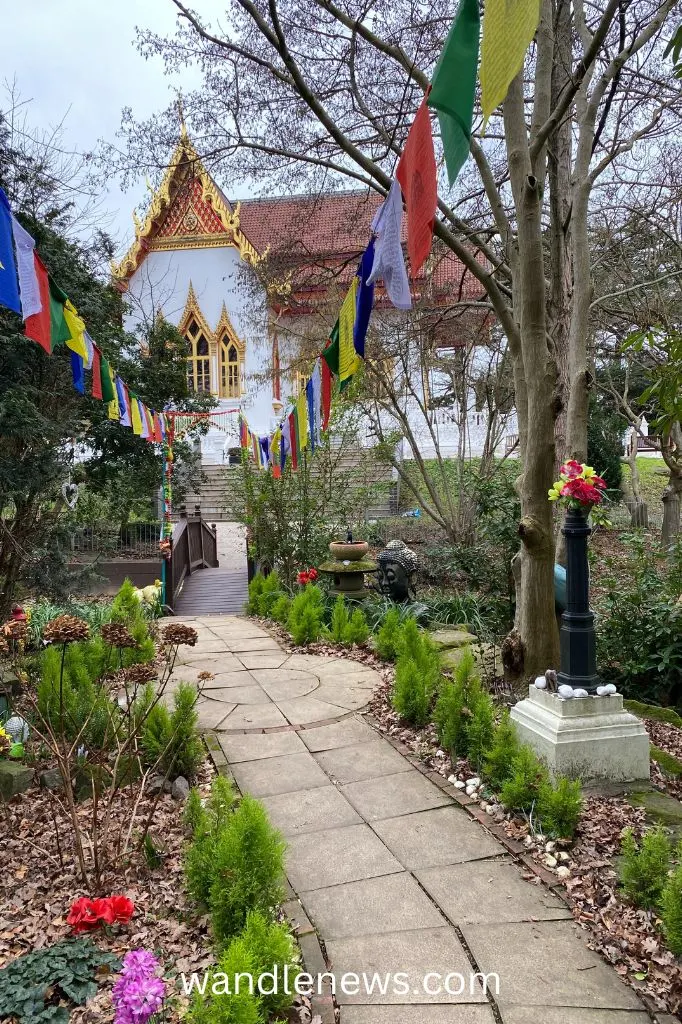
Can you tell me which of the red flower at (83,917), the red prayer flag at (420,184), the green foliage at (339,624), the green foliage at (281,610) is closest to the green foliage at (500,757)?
A: the red flower at (83,917)

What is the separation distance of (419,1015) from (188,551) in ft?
37.1

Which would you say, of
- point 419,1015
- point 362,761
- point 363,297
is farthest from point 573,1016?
point 363,297

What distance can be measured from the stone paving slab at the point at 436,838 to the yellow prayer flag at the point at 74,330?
168 inches

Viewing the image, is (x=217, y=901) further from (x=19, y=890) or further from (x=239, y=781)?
(x=239, y=781)

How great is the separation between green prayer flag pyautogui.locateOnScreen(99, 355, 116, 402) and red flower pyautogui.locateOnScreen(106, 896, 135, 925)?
5441 millimetres

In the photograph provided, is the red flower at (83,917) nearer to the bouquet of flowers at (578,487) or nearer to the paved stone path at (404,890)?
the paved stone path at (404,890)

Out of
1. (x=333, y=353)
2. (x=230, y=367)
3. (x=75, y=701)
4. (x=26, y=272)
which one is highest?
(x=230, y=367)

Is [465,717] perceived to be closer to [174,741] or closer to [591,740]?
[591,740]

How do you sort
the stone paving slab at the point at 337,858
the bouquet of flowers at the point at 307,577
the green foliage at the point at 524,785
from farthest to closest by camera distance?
the bouquet of flowers at the point at 307,577 < the green foliage at the point at 524,785 < the stone paving slab at the point at 337,858

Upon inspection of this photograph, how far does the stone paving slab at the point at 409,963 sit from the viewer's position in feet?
6.85

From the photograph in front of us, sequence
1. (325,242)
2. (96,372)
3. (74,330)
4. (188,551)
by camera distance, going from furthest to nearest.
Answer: (325,242) < (188,551) < (96,372) < (74,330)

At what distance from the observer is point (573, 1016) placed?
6.61 ft

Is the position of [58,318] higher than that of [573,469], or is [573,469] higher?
[58,318]

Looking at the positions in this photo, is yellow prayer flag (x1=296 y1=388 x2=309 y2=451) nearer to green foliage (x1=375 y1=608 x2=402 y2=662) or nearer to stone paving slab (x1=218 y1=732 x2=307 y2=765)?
green foliage (x1=375 y1=608 x2=402 y2=662)
